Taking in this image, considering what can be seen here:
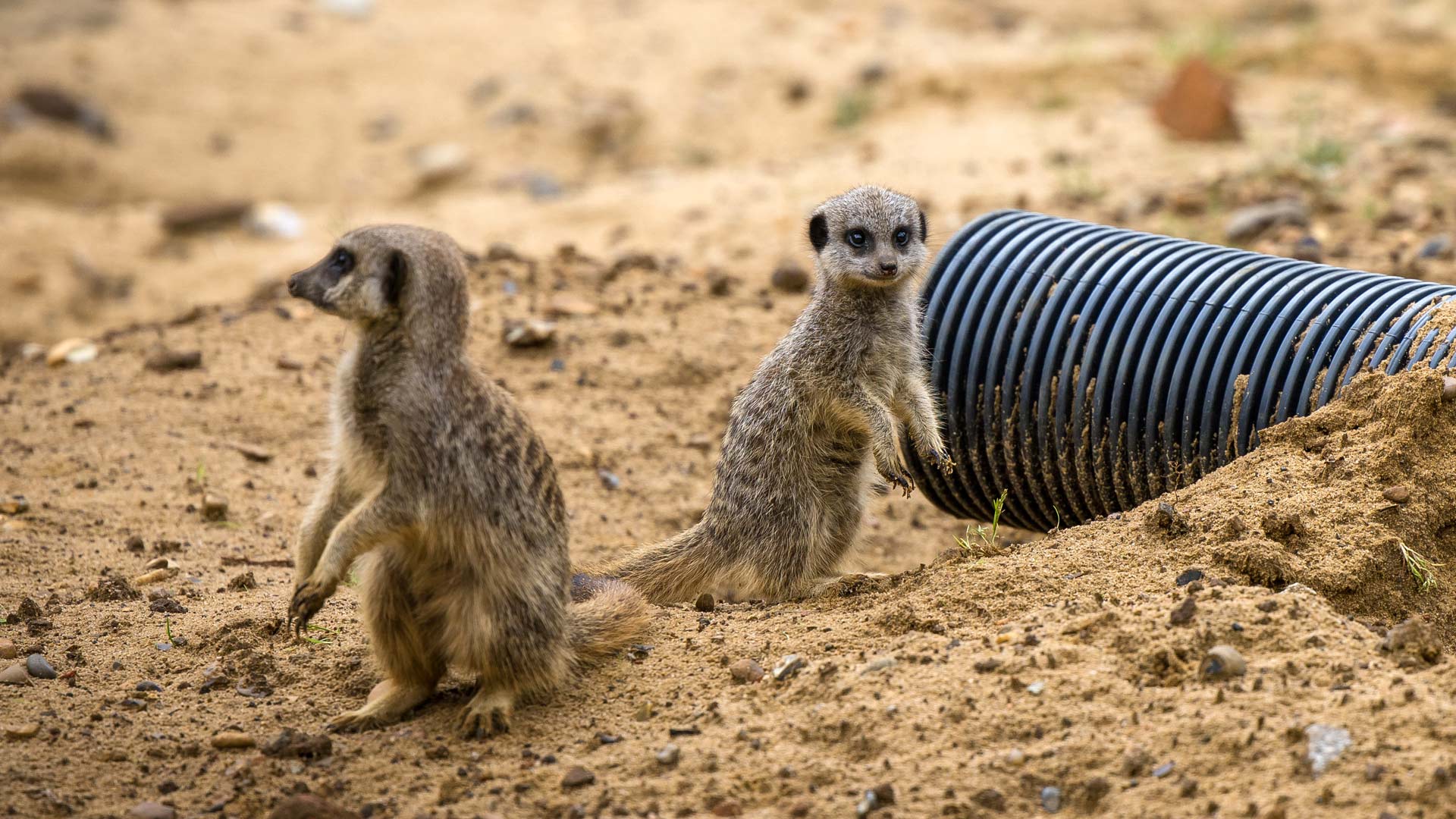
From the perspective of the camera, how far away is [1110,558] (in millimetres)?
3721

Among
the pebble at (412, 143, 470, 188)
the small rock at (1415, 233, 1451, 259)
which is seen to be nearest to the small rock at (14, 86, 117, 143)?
the pebble at (412, 143, 470, 188)

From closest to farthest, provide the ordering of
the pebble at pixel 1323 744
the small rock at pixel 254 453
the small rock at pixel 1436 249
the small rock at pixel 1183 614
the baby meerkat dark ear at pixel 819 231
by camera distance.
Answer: the pebble at pixel 1323 744
the small rock at pixel 1183 614
the baby meerkat dark ear at pixel 819 231
the small rock at pixel 254 453
the small rock at pixel 1436 249

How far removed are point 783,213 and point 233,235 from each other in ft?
12.3

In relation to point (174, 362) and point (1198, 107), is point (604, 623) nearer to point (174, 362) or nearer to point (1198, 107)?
point (174, 362)

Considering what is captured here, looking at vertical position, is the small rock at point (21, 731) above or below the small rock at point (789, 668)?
above

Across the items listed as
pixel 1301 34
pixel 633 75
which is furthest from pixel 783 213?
pixel 1301 34

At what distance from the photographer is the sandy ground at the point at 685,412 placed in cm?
308

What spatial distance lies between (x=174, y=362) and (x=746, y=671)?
133 inches

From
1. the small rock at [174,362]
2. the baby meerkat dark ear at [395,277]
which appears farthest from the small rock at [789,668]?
the small rock at [174,362]

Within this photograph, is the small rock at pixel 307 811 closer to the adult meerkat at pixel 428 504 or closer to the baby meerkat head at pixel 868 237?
the adult meerkat at pixel 428 504

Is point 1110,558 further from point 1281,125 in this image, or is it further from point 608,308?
point 1281,125

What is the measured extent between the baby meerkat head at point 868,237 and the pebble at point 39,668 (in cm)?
251

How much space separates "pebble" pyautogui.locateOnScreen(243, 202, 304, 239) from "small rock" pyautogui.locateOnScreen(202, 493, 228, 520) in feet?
15.5

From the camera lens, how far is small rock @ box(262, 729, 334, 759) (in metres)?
3.28
